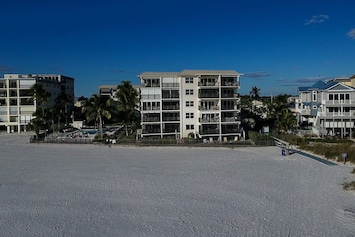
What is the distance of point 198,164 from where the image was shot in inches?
1101

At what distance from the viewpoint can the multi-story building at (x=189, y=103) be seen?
139 feet

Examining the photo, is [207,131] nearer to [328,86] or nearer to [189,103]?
[189,103]

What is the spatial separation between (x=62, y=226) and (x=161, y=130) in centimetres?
2819

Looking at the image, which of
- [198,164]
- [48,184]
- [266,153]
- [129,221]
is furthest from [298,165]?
[48,184]

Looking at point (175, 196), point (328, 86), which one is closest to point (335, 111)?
point (328, 86)

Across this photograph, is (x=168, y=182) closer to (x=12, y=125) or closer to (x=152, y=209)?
(x=152, y=209)

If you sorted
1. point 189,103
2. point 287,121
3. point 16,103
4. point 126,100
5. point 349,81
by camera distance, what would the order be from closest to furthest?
point 287,121, point 189,103, point 126,100, point 349,81, point 16,103

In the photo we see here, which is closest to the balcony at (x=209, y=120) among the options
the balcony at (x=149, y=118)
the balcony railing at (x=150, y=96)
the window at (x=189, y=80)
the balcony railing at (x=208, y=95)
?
the balcony railing at (x=208, y=95)

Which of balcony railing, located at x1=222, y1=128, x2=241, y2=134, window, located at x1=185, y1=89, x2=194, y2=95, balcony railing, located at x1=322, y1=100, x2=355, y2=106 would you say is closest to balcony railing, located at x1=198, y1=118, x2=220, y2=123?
balcony railing, located at x1=222, y1=128, x2=241, y2=134

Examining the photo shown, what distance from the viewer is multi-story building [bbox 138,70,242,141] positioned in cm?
4222

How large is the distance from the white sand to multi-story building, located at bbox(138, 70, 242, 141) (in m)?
10.9

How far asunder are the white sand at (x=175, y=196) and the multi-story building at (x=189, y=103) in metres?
10.9

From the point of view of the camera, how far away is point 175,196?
18.9 m

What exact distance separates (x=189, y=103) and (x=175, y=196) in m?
25.3
